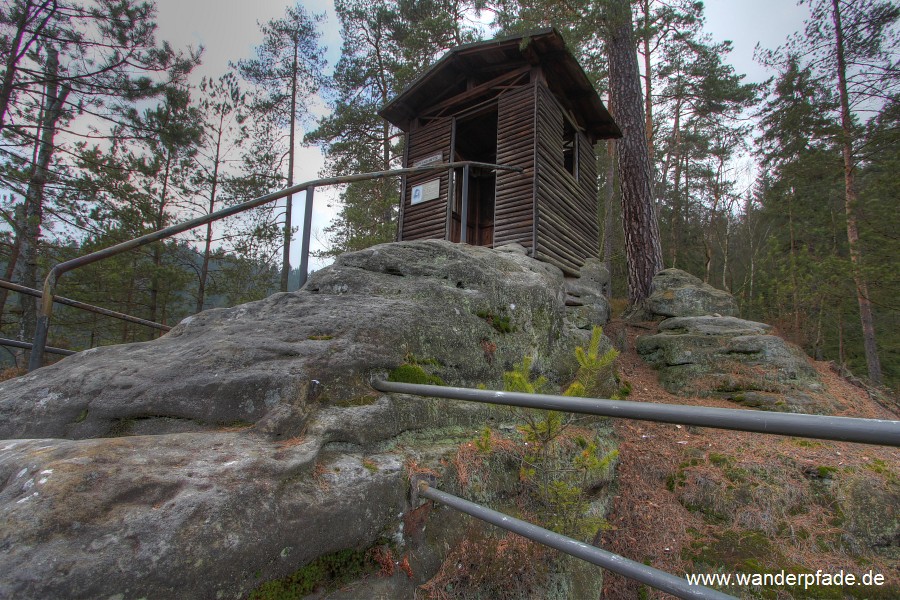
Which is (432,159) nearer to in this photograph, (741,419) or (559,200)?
(559,200)

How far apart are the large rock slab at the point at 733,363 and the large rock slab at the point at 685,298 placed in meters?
0.54

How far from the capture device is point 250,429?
6.09 feet

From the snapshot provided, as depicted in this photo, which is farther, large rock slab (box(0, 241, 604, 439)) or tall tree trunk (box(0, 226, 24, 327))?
tall tree trunk (box(0, 226, 24, 327))

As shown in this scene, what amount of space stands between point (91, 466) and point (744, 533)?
13.9ft

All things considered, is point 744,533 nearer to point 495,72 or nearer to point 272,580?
point 272,580

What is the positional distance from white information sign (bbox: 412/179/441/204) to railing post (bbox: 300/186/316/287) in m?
5.43

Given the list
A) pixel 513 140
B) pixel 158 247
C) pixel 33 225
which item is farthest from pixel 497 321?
pixel 158 247

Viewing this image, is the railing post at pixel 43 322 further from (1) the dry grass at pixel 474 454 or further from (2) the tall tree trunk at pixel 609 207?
(2) the tall tree trunk at pixel 609 207

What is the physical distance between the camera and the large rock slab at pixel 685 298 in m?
6.94

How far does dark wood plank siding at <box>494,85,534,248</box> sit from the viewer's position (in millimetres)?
7484

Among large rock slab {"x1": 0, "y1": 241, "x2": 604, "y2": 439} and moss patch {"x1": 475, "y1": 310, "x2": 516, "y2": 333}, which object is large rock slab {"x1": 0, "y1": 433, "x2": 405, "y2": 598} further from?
moss patch {"x1": 475, "y1": 310, "x2": 516, "y2": 333}

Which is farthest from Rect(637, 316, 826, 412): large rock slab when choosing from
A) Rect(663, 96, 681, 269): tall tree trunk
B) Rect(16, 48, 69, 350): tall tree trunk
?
Rect(16, 48, 69, 350): tall tree trunk

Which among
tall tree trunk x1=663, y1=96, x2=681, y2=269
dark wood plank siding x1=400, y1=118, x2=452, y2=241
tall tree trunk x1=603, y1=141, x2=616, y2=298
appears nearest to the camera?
dark wood plank siding x1=400, y1=118, x2=452, y2=241

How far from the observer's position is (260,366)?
7.26 feet
